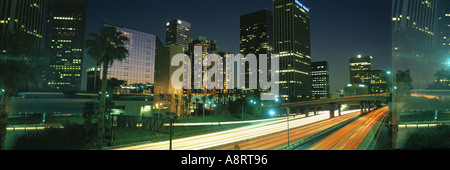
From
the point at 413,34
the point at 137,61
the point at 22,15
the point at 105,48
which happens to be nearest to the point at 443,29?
the point at 413,34

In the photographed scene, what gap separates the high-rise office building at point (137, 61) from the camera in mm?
109750

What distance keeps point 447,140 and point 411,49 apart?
62.2ft

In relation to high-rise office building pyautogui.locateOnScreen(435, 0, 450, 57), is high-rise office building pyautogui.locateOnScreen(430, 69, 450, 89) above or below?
below

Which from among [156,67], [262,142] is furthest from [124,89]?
[262,142]

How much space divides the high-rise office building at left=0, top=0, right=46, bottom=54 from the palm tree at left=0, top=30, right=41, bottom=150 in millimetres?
38274

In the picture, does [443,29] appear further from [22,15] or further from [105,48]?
[22,15]

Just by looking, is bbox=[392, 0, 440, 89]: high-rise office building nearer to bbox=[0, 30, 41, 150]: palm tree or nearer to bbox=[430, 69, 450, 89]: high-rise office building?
bbox=[430, 69, 450, 89]: high-rise office building

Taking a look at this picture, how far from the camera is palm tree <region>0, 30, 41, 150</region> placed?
23.4 meters

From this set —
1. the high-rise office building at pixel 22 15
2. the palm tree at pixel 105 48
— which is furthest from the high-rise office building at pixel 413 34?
the high-rise office building at pixel 22 15

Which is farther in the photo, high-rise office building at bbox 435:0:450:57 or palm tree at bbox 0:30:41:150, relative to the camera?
high-rise office building at bbox 435:0:450:57

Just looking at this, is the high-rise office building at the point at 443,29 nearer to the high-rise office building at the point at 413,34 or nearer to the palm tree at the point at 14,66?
the high-rise office building at the point at 413,34

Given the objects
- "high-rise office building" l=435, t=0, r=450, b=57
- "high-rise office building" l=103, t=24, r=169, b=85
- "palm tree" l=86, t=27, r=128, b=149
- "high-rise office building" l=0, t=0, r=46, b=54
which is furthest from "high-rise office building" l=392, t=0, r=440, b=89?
"high-rise office building" l=103, t=24, r=169, b=85
